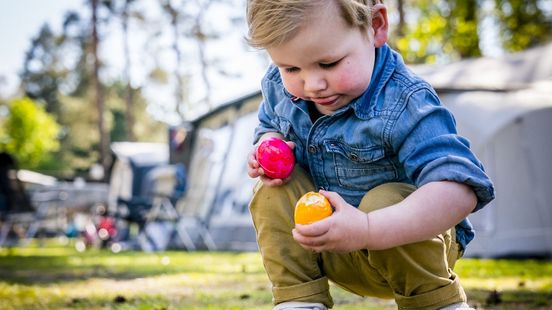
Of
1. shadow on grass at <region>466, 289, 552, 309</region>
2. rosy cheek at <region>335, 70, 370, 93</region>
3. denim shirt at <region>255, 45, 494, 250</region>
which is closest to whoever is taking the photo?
denim shirt at <region>255, 45, 494, 250</region>

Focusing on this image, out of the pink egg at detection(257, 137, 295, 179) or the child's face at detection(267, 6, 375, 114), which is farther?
the pink egg at detection(257, 137, 295, 179)

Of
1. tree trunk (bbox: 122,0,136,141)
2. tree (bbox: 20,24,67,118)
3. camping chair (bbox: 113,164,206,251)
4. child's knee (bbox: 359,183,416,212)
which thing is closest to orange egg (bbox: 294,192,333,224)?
child's knee (bbox: 359,183,416,212)

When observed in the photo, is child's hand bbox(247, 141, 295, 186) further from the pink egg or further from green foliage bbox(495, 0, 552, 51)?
green foliage bbox(495, 0, 552, 51)

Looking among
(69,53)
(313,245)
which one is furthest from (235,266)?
(69,53)

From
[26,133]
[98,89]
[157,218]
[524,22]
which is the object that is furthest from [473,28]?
[26,133]

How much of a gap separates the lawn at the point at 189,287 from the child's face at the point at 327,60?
1667mm

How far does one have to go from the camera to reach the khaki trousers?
166 cm

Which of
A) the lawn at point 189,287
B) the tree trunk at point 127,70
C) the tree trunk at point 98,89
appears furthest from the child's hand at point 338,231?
the tree trunk at point 127,70

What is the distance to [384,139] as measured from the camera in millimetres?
1690

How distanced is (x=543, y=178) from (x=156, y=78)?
23.7m

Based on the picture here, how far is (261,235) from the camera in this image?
189 cm

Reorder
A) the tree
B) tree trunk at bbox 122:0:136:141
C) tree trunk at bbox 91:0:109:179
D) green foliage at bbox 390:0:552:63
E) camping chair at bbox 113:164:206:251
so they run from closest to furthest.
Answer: camping chair at bbox 113:164:206:251
green foliage at bbox 390:0:552:63
tree trunk at bbox 91:0:109:179
tree trunk at bbox 122:0:136:141
the tree

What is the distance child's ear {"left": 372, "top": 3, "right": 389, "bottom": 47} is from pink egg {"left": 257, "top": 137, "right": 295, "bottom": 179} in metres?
0.36

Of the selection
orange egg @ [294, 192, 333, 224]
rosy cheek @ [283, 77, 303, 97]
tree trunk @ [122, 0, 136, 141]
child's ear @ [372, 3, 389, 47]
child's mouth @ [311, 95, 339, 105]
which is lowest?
tree trunk @ [122, 0, 136, 141]
